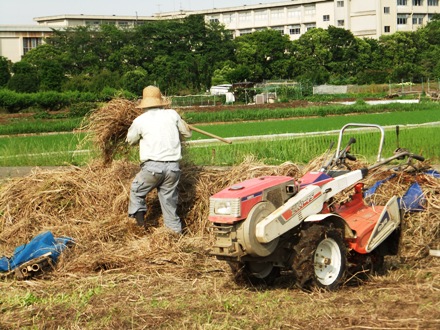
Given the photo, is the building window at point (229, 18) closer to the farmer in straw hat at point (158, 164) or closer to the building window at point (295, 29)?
the building window at point (295, 29)

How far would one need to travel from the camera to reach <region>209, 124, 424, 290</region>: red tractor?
20.0 ft

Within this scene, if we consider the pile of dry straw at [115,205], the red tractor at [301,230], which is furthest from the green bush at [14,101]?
the red tractor at [301,230]

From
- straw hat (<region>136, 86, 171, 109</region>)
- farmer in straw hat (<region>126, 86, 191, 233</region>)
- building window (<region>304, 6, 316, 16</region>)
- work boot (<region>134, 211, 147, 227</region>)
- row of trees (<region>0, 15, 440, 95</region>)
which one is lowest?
work boot (<region>134, 211, 147, 227</region>)

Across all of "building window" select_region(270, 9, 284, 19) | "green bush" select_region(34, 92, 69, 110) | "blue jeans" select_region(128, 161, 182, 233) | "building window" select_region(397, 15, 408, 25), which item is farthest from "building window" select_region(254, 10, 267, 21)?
"blue jeans" select_region(128, 161, 182, 233)

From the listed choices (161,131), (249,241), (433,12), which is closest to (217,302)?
(249,241)

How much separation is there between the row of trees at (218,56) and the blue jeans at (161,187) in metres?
57.6

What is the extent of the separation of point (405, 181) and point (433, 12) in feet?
308

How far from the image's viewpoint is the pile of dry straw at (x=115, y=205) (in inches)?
318

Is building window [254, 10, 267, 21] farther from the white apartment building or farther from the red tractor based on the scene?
the red tractor

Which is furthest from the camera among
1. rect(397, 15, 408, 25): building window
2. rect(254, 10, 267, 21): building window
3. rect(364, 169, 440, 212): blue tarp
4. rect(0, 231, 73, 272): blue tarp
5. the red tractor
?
rect(254, 10, 267, 21): building window

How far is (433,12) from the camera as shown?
319ft

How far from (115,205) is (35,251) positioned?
182cm

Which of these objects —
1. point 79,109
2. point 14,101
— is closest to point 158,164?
point 79,109

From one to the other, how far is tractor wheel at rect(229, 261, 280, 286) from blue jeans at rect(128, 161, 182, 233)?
75.0 inches
